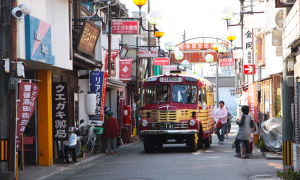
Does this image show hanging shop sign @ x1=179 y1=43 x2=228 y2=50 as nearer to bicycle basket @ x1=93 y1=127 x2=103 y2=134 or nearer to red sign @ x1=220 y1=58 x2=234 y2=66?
red sign @ x1=220 y1=58 x2=234 y2=66

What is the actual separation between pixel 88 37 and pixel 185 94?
15.4ft

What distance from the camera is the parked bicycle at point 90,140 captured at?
839 inches

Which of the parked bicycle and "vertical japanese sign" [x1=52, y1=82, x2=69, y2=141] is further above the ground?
"vertical japanese sign" [x1=52, y1=82, x2=69, y2=141]

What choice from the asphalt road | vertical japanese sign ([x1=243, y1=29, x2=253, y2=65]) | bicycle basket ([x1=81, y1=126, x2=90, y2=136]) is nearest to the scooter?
the asphalt road

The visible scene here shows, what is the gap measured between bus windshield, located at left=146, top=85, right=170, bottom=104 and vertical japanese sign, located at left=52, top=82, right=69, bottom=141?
16.1 ft

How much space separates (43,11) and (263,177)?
8.20 metres

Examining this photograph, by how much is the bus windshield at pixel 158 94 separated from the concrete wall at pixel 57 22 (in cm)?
439

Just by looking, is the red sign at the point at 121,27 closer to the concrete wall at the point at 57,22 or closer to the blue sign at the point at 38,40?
the concrete wall at the point at 57,22

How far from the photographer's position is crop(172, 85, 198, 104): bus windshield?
71.5 feet

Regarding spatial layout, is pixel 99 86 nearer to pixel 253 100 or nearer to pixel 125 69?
pixel 125 69

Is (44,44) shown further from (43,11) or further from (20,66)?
(20,66)

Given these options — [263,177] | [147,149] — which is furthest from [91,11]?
[263,177]

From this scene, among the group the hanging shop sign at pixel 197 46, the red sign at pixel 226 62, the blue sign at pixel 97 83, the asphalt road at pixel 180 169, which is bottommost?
the asphalt road at pixel 180 169

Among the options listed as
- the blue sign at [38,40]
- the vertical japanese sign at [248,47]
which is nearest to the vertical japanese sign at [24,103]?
the blue sign at [38,40]
